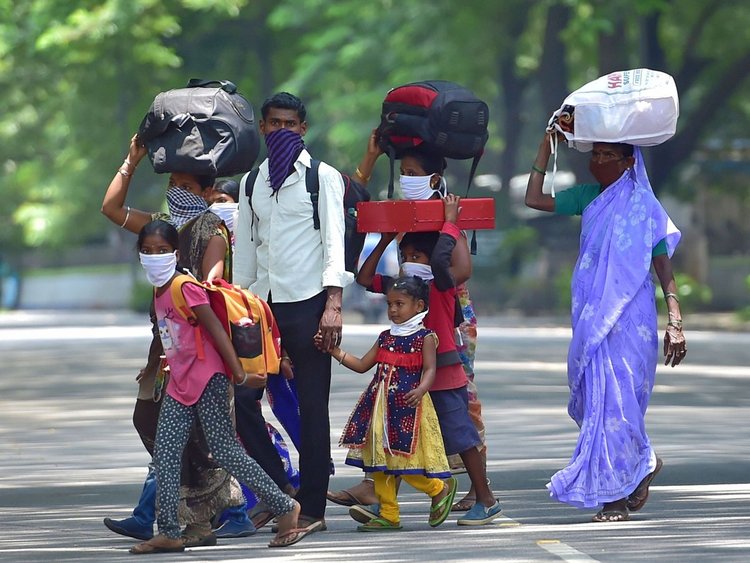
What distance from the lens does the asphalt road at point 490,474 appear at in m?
8.23

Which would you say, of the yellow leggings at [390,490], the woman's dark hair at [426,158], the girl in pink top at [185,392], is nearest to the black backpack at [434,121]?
the woman's dark hair at [426,158]

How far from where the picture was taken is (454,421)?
357 inches

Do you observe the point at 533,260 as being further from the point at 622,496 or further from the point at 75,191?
the point at 622,496

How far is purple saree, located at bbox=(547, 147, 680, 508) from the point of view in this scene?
29.8 ft

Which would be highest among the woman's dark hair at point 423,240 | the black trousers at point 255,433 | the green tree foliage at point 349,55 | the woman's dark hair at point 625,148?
the green tree foliage at point 349,55

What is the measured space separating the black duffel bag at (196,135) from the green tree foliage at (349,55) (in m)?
22.7

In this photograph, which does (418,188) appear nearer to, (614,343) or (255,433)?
(614,343)

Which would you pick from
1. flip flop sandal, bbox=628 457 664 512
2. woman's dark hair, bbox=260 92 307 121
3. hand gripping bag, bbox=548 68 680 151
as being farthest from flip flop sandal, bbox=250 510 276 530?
hand gripping bag, bbox=548 68 680 151

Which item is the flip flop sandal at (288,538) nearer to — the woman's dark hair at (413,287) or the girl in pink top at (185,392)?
the girl in pink top at (185,392)

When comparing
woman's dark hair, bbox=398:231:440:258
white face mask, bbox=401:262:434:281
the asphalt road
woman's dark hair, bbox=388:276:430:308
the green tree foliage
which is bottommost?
the asphalt road

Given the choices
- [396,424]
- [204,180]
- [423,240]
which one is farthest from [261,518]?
[204,180]

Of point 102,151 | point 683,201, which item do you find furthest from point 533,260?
point 102,151

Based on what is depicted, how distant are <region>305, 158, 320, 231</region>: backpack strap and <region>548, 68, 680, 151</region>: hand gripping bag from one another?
124cm

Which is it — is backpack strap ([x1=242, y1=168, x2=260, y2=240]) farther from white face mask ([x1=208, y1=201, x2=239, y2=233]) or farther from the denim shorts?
the denim shorts
